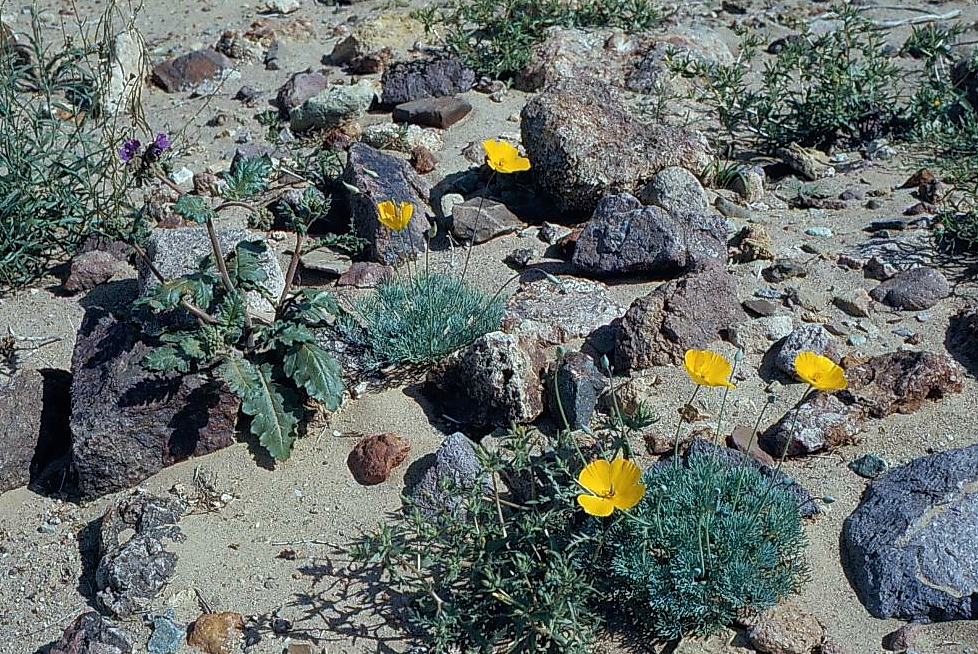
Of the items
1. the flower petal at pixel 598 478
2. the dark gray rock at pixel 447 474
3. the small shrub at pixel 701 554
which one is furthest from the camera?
the dark gray rock at pixel 447 474

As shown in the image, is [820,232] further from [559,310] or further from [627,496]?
[627,496]

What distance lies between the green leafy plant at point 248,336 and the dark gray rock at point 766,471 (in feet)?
4.28

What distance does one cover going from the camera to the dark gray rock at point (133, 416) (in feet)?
12.0

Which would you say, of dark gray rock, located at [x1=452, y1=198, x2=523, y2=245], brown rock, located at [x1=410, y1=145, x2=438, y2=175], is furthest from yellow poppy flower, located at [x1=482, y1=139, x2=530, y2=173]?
brown rock, located at [x1=410, y1=145, x2=438, y2=175]

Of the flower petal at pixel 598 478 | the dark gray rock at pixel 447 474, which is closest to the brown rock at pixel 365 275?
the dark gray rock at pixel 447 474

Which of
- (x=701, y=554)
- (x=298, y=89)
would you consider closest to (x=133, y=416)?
(x=701, y=554)

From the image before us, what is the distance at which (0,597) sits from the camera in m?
3.41

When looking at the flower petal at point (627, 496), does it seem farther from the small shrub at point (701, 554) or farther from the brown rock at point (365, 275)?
the brown rock at point (365, 275)

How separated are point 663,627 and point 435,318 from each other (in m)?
1.56

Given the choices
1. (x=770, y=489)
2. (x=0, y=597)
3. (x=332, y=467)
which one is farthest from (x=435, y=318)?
(x=0, y=597)

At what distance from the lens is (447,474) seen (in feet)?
11.4

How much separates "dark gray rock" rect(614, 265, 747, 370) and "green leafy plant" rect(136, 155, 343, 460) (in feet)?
3.82

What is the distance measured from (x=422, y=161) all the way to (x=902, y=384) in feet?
9.27

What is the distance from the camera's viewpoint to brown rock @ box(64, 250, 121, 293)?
15.5ft
